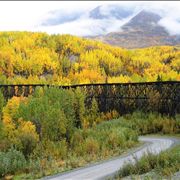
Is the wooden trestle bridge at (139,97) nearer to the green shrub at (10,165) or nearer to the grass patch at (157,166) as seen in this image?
the green shrub at (10,165)

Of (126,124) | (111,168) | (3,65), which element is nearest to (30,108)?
(126,124)

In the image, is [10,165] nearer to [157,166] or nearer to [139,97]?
[157,166]

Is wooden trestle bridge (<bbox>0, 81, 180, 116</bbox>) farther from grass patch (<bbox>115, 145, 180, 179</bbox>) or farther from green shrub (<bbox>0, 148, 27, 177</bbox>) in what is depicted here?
grass patch (<bbox>115, 145, 180, 179</bbox>)

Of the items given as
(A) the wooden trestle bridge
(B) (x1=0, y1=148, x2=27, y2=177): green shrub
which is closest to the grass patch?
(B) (x1=0, y1=148, x2=27, y2=177): green shrub

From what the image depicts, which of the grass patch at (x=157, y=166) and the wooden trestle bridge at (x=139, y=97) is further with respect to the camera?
the wooden trestle bridge at (x=139, y=97)

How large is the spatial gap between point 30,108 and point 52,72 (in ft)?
449

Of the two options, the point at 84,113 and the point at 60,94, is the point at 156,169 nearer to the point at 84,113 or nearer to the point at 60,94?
the point at 60,94

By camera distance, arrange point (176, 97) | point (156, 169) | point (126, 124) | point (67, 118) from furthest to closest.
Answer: point (176, 97)
point (126, 124)
point (67, 118)
point (156, 169)

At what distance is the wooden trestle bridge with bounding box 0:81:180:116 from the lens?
56.0 metres

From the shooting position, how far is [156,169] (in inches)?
710

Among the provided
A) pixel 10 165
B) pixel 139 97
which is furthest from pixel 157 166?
pixel 139 97

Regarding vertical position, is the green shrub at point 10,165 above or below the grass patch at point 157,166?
below

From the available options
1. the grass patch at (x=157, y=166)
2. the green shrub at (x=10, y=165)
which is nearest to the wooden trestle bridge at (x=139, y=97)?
the green shrub at (x=10, y=165)

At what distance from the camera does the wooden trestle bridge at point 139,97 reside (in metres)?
56.0
